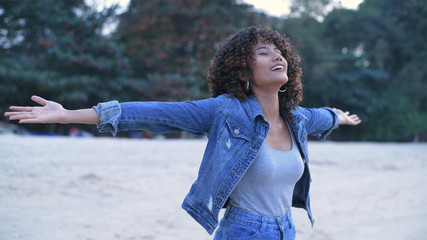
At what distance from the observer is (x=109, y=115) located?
1763 mm

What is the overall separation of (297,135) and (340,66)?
24.5 meters

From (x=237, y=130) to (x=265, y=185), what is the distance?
297 millimetres

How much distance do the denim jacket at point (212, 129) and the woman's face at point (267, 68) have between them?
0.14 meters

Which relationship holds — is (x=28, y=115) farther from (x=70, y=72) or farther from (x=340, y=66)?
(x=340, y=66)

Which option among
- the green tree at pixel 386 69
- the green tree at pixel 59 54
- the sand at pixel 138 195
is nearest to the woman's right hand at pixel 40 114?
the sand at pixel 138 195

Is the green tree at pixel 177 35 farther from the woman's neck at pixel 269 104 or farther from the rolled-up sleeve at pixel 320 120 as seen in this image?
the woman's neck at pixel 269 104

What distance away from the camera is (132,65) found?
18297 millimetres

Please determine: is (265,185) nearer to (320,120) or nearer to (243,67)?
(243,67)

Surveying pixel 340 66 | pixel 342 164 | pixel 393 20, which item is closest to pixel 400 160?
pixel 342 164

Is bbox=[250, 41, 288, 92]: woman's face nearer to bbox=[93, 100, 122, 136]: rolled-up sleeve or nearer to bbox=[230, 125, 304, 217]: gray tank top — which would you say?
bbox=[230, 125, 304, 217]: gray tank top

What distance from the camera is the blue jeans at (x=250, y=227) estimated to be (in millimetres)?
1869

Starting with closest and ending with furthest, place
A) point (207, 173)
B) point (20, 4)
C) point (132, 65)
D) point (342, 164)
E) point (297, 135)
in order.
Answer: point (207, 173)
point (297, 135)
point (342, 164)
point (20, 4)
point (132, 65)

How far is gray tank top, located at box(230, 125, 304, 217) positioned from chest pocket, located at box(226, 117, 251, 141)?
0.35ft

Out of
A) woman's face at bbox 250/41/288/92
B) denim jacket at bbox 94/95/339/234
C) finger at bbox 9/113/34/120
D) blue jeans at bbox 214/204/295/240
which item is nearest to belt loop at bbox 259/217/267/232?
blue jeans at bbox 214/204/295/240
